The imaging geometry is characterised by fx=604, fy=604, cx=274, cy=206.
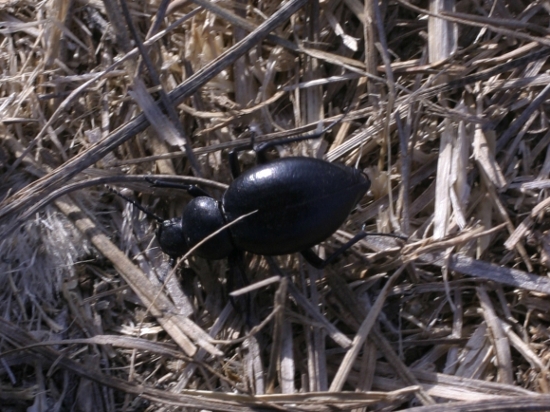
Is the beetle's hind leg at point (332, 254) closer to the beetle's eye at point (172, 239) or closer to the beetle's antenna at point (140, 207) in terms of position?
the beetle's eye at point (172, 239)

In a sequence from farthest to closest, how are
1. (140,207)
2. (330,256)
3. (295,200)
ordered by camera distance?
(140,207) → (330,256) → (295,200)

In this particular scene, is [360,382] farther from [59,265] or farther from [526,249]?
[59,265]

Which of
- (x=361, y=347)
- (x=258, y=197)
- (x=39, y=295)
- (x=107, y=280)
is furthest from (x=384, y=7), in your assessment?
(x=39, y=295)

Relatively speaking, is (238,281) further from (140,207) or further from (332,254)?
(140,207)

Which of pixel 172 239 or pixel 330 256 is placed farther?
pixel 172 239

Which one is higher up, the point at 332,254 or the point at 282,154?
the point at 282,154

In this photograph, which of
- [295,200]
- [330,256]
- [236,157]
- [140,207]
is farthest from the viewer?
[140,207]

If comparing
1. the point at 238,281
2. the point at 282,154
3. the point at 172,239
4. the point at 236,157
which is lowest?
the point at 238,281


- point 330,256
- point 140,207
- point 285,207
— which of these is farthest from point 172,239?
point 330,256
